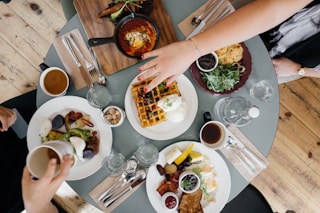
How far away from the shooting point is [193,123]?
1.49m

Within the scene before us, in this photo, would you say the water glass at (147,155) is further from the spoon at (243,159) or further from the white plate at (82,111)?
the spoon at (243,159)

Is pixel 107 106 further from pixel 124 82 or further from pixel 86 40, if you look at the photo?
pixel 86 40

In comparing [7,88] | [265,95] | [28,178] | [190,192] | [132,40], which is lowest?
[190,192]

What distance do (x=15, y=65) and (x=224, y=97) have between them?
61.9 inches

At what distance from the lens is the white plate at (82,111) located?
1.44 meters

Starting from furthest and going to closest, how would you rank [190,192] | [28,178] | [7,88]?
[7,88], [190,192], [28,178]

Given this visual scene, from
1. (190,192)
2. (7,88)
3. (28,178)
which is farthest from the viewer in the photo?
(7,88)

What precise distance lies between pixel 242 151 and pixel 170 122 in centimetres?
34

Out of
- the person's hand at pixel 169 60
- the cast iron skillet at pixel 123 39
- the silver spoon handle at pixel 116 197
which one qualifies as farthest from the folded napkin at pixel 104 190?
the cast iron skillet at pixel 123 39

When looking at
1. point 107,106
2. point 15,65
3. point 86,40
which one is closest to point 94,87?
point 107,106

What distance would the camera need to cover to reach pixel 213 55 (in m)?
1.45

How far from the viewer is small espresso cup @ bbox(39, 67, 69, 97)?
1.47 metres

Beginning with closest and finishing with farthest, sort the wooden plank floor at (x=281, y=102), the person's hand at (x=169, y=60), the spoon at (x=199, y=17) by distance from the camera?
1. the person's hand at (x=169, y=60)
2. the spoon at (x=199, y=17)
3. the wooden plank floor at (x=281, y=102)

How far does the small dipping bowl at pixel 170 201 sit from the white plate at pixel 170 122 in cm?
Result: 24
